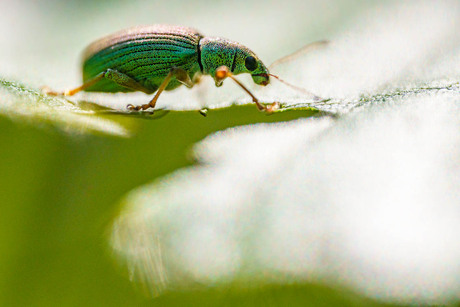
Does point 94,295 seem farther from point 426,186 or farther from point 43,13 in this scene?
point 43,13

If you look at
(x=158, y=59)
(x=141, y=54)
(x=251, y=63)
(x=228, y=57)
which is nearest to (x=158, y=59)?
(x=158, y=59)

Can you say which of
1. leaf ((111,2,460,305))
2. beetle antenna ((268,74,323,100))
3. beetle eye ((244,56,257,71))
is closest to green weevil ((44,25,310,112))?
beetle eye ((244,56,257,71))

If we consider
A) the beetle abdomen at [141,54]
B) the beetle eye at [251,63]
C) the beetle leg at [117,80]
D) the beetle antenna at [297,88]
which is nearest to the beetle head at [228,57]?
the beetle eye at [251,63]

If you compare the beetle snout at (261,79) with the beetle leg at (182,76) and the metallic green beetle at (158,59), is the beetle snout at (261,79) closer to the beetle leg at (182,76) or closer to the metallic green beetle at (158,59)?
the metallic green beetle at (158,59)

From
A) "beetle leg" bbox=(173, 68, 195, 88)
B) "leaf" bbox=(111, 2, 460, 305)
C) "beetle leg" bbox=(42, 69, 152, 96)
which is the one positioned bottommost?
"leaf" bbox=(111, 2, 460, 305)

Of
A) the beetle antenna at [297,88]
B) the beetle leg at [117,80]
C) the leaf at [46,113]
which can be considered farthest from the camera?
the beetle leg at [117,80]

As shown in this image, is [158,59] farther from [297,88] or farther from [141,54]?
[297,88]

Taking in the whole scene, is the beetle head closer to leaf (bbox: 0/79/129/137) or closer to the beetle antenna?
the beetle antenna

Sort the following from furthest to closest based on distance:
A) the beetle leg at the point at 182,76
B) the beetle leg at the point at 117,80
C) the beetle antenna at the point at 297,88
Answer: the beetle leg at the point at 182,76 → the beetle leg at the point at 117,80 → the beetle antenna at the point at 297,88
